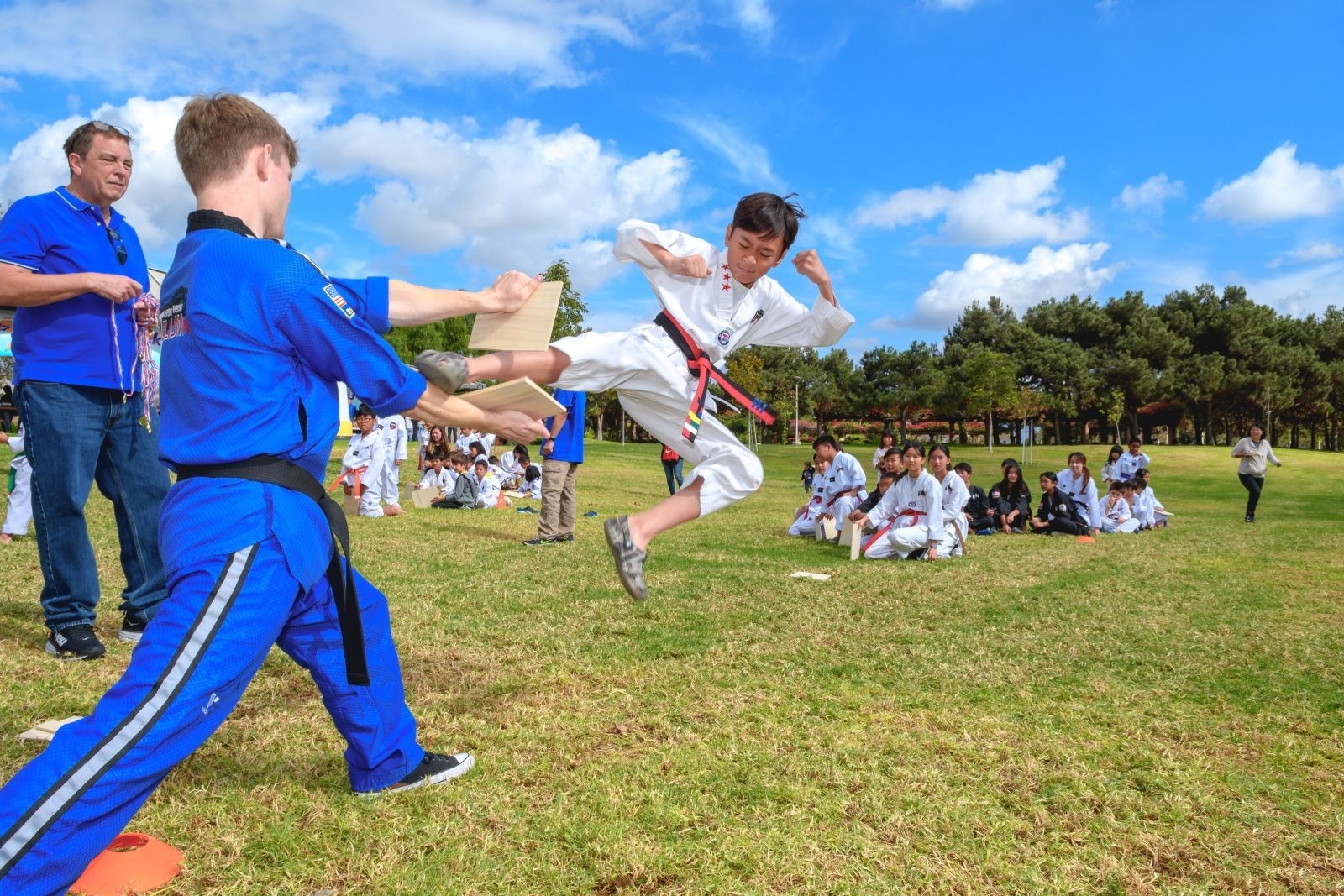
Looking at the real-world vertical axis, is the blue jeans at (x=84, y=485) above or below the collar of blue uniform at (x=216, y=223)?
below

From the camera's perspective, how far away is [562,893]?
2.48 meters

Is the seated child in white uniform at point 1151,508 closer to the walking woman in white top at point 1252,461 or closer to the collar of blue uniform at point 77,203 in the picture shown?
the walking woman in white top at point 1252,461

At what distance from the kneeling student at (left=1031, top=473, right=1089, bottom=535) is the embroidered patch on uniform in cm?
1363

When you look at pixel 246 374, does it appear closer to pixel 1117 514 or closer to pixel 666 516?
pixel 666 516

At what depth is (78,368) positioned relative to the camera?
424 cm

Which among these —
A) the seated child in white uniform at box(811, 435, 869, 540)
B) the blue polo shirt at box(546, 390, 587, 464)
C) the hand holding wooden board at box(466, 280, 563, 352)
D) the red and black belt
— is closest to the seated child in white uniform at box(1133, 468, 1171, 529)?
the seated child in white uniform at box(811, 435, 869, 540)

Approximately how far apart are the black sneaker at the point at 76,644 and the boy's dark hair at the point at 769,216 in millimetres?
4000

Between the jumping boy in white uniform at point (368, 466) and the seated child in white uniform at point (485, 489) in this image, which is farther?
the seated child in white uniform at point (485, 489)

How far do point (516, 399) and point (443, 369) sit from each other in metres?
0.26

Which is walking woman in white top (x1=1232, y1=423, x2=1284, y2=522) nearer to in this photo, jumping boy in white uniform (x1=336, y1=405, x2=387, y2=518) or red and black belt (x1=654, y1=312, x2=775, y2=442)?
jumping boy in white uniform (x1=336, y1=405, x2=387, y2=518)

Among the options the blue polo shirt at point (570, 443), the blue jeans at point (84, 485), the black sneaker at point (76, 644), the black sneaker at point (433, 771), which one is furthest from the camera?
the blue polo shirt at point (570, 443)

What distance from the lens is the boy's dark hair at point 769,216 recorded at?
4.14 m

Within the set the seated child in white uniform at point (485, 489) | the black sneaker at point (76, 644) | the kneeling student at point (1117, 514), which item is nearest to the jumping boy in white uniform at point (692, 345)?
the black sneaker at point (76, 644)

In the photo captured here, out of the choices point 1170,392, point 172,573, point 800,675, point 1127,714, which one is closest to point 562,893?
point 172,573
